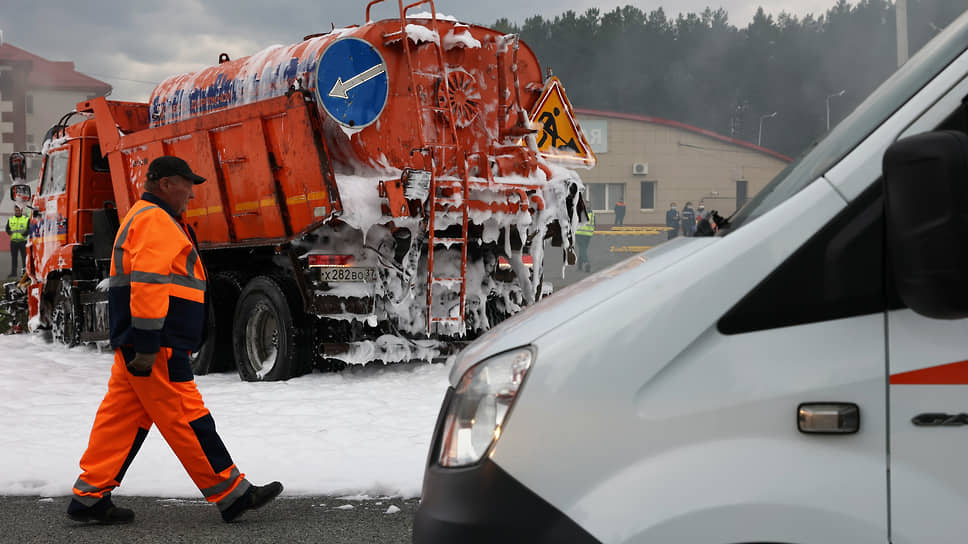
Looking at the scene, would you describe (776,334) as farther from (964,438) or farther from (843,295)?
(964,438)

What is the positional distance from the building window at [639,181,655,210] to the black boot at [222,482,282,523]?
4331cm

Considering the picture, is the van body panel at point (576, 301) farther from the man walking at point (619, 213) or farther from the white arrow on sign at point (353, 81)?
the man walking at point (619, 213)

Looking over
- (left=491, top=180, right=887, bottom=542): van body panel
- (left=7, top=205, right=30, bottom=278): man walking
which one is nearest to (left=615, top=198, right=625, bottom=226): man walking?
(left=7, top=205, right=30, bottom=278): man walking

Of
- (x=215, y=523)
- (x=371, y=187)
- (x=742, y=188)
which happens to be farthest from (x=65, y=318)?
(x=742, y=188)

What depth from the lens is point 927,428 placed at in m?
2.07

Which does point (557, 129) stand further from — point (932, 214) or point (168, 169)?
point (932, 214)

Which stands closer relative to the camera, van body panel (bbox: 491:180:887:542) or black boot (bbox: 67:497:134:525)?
van body panel (bbox: 491:180:887:542)

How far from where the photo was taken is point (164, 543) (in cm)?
457

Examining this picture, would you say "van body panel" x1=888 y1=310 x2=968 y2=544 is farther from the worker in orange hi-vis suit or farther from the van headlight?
the worker in orange hi-vis suit

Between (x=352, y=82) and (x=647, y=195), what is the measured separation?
130ft

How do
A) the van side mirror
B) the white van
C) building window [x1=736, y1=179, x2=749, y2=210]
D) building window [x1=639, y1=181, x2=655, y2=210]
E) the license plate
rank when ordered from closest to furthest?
the van side mirror → the white van → the license plate → building window [x1=736, y1=179, x2=749, y2=210] → building window [x1=639, y1=181, x2=655, y2=210]

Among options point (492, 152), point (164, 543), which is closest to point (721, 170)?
point (492, 152)

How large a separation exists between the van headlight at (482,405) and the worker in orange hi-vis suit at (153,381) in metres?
2.53

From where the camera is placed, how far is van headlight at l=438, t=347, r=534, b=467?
2320 mm
